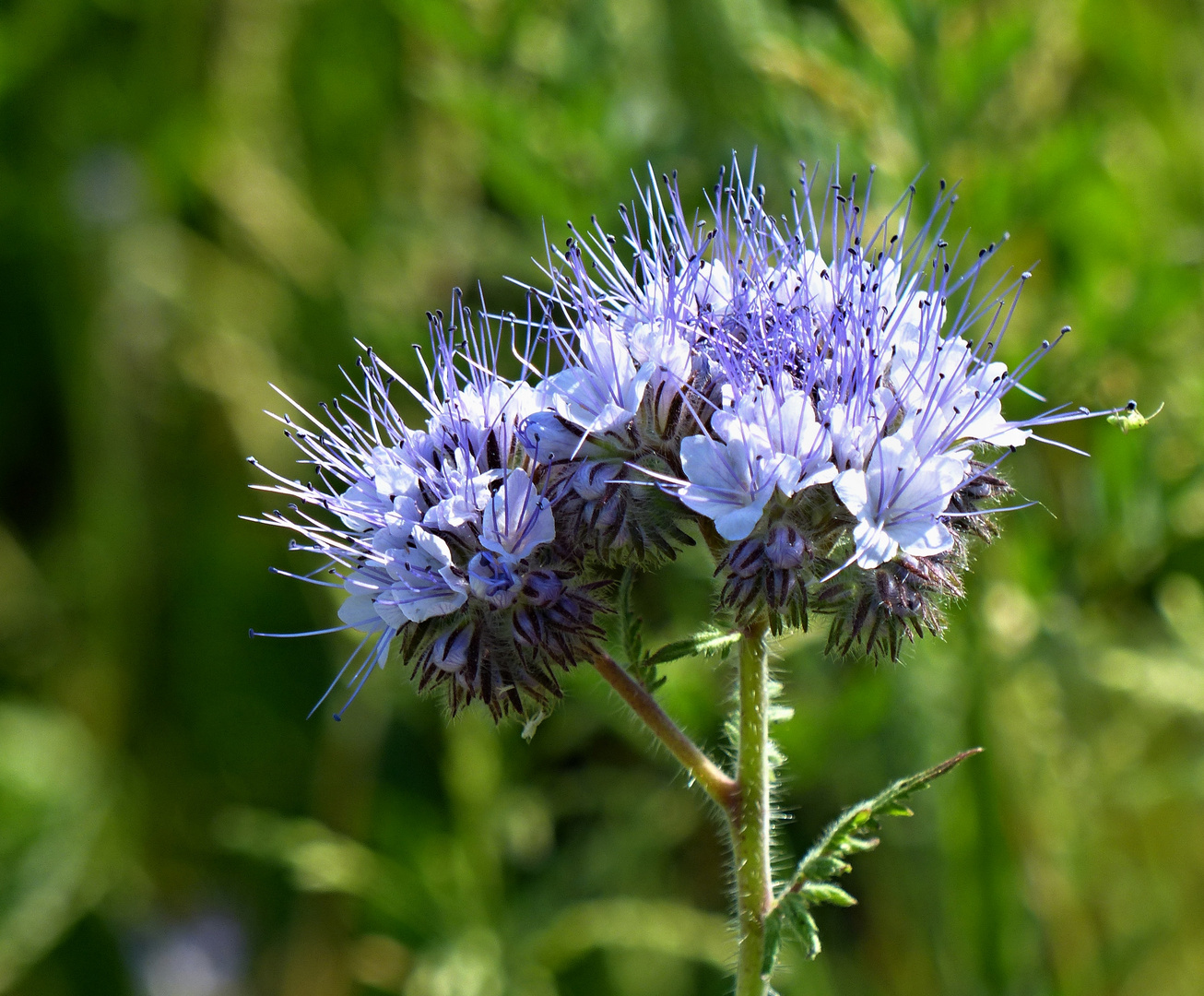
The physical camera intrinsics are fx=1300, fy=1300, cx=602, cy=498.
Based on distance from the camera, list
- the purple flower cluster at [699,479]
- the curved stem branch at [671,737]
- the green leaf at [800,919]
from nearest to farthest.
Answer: the green leaf at [800,919] < the purple flower cluster at [699,479] < the curved stem branch at [671,737]

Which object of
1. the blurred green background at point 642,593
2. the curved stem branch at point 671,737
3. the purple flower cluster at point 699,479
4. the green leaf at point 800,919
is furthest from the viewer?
the blurred green background at point 642,593

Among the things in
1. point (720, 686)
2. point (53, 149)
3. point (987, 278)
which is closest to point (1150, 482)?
point (987, 278)

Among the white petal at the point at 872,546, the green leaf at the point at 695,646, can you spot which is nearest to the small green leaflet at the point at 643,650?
the green leaf at the point at 695,646

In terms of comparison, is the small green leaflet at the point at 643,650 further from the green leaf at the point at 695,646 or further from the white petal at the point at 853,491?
the white petal at the point at 853,491

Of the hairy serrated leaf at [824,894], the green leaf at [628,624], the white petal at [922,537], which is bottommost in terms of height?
the hairy serrated leaf at [824,894]

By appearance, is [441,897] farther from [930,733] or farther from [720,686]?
[930,733]

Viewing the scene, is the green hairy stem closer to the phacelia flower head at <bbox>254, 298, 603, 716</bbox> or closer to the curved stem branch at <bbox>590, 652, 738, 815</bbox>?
the curved stem branch at <bbox>590, 652, 738, 815</bbox>
